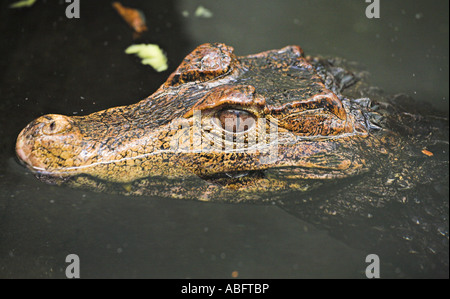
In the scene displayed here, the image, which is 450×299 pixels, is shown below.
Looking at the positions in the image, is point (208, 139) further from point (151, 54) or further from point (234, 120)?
point (151, 54)

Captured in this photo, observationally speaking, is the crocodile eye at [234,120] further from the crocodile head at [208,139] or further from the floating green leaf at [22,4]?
the floating green leaf at [22,4]

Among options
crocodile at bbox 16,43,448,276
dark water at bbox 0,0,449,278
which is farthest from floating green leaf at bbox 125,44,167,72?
crocodile at bbox 16,43,448,276

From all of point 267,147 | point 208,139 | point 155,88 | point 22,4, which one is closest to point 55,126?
point 155,88

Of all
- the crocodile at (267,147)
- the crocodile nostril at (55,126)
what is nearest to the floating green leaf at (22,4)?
the crocodile at (267,147)

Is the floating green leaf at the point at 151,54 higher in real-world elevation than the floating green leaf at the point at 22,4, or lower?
lower

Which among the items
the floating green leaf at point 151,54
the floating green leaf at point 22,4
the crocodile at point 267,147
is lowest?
the crocodile at point 267,147
